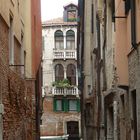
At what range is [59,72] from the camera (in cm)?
6544

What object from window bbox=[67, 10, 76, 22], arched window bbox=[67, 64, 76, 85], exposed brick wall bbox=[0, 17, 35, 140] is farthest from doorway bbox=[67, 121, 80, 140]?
exposed brick wall bbox=[0, 17, 35, 140]

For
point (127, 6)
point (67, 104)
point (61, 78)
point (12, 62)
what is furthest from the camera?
point (61, 78)

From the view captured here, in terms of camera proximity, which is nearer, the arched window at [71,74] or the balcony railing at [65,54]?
the balcony railing at [65,54]

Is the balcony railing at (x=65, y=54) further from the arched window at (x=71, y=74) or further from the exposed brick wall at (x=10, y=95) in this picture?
the exposed brick wall at (x=10, y=95)

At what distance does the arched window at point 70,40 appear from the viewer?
65.6 metres

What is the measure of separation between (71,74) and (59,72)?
1522 millimetres

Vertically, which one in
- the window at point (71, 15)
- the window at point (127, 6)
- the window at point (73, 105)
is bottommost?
the window at point (73, 105)

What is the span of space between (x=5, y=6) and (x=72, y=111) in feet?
160

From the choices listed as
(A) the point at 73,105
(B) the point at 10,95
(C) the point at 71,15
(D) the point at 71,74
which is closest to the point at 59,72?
(D) the point at 71,74

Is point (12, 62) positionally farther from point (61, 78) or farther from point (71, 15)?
point (71, 15)

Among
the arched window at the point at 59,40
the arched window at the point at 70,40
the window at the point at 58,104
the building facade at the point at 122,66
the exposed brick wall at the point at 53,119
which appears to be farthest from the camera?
the arched window at the point at 70,40

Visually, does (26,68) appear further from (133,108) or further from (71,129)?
(71,129)

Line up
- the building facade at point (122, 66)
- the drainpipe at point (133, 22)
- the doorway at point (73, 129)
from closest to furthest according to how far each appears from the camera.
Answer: the drainpipe at point (133, 22), the building facade at point (122, 66), the doorway at point (73, 129)

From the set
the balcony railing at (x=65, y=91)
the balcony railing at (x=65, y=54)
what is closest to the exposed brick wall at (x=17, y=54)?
the balcony railing at (x=65, y=91)
